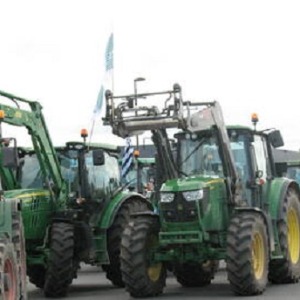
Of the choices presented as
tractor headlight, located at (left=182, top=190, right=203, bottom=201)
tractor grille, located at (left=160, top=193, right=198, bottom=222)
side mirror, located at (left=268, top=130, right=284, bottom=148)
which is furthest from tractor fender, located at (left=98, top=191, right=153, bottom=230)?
side mirror, located at (left=268, top=130, right=284, bottom=148)

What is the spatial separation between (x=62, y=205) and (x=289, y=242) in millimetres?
3816

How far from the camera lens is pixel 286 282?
12.4 meters

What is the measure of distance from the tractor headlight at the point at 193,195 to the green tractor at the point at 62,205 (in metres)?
1.99

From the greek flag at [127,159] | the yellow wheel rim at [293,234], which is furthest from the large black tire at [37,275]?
the greek flag at [127,159]

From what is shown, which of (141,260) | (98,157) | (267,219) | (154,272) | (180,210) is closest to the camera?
(141,260)

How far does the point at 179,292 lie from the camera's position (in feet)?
39.1

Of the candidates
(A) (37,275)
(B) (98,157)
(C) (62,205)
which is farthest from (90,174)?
(A) (37,275)

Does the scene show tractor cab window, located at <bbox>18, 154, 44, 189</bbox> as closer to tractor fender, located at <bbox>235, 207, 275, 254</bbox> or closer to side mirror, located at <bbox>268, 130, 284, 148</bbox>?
tractor fender, located at <bbox>235, 207, 275, 254</bbox>

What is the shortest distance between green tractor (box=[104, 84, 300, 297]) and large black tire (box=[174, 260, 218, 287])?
0.02 metres

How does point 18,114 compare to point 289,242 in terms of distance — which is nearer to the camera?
point 18,114

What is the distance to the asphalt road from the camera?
11.0 meters

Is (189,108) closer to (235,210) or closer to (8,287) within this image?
(235,210)

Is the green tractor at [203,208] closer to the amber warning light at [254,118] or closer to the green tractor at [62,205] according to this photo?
the amber warning light at [254,118]

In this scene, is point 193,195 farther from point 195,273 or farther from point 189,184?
point 195,273
